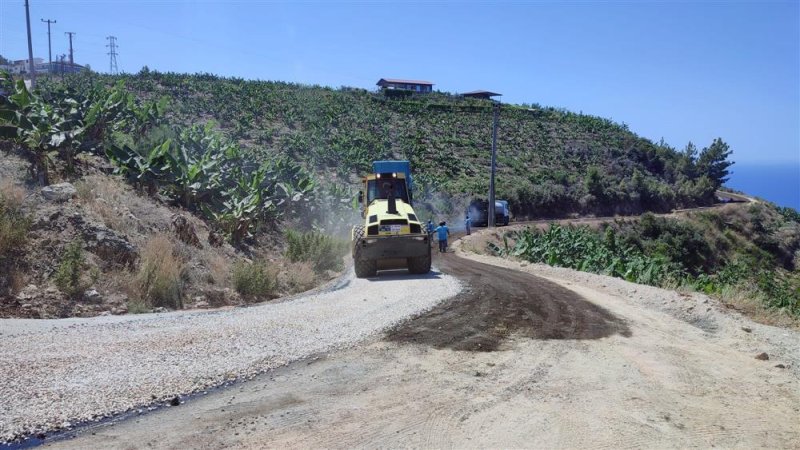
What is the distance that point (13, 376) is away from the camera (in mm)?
7215

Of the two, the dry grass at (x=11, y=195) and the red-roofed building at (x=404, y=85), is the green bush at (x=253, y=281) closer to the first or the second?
the dry grass at (x=11, y=195)

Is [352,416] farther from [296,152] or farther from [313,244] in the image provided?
[296,152]

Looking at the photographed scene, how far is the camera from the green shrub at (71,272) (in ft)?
40.0

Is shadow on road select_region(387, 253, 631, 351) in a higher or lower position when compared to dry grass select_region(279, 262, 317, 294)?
higher

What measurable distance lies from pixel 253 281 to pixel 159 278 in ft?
8.28

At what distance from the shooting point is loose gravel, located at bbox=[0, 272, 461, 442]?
6.62 m

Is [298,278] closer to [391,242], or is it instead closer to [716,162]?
[391,242]

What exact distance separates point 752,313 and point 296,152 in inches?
1717

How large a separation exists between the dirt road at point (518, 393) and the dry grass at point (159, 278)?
227 inches

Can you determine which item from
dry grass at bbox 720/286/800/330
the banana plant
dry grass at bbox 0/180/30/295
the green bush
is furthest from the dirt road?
the banana plant

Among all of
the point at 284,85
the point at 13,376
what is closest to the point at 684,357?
the point at 13,376

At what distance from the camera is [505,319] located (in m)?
11.3

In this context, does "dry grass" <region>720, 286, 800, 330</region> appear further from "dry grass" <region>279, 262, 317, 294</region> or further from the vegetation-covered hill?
the vegetation-covered hill

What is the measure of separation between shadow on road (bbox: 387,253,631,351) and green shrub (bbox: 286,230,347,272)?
6.63 m
